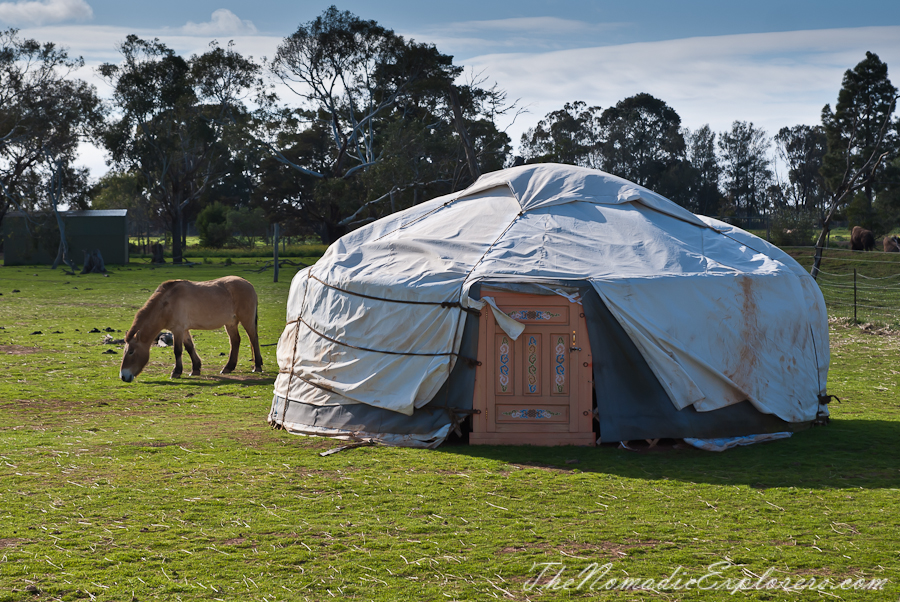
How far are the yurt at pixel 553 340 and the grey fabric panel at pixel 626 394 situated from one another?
0.01 meters

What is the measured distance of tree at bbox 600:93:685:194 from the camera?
53750 mm

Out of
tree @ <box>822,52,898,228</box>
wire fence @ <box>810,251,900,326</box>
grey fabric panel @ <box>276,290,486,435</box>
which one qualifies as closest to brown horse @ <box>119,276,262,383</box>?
grey fabric panel @ <box>276,290,486,435</box>

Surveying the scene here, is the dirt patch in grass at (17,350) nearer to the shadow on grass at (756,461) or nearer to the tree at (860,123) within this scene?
the shadow on grass at (756,461)

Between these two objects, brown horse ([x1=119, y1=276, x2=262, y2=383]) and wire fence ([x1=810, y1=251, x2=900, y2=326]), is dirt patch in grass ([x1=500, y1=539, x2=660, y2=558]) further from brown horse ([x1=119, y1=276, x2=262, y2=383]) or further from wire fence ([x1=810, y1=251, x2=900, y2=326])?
wire fence ([x1=810, y1=251, x2=900, y2=326])

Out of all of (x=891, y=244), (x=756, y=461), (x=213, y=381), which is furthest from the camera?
(x=891, y=244)

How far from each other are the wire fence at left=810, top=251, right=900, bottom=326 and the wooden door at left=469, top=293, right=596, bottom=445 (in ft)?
40.5

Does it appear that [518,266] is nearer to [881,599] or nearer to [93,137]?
[881,599]

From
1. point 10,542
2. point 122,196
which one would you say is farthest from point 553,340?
point 122,196

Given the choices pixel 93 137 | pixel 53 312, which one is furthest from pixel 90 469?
pixel 93 137

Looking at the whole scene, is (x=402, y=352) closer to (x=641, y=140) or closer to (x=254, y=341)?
(x=254, y=341)

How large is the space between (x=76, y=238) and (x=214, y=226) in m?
10.2

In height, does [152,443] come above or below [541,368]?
below

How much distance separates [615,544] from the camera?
504cm

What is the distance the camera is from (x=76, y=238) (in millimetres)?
43062
